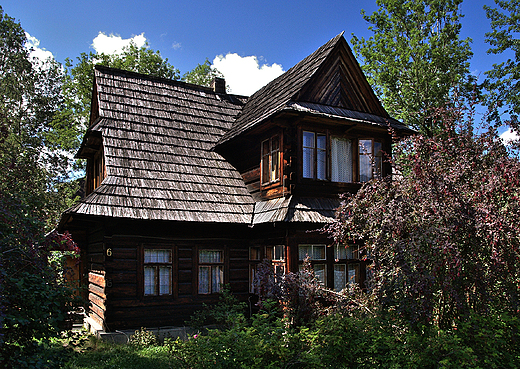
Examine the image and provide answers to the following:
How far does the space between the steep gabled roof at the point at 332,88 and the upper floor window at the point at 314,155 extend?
2.75ft

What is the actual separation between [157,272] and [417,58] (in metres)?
17.9

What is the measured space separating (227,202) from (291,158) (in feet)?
8.07

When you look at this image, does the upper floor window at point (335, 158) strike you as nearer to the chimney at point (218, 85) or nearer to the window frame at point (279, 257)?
the window frame at point (279, 257)

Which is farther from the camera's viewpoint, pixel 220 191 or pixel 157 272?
pixel 220 191

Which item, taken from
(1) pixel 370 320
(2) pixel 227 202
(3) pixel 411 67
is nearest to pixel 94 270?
(2) pixel 227 202

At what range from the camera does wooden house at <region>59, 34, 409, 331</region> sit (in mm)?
10992

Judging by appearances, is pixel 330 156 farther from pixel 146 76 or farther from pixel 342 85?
pixel 146 76

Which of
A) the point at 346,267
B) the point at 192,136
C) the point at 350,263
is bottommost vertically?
the point at 346,267

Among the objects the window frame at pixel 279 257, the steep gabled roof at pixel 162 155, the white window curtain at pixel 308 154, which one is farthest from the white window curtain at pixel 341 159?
the steep gabled roof at pixel 162 155

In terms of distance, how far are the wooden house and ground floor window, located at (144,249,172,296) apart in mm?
28

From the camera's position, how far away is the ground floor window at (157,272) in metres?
11.3

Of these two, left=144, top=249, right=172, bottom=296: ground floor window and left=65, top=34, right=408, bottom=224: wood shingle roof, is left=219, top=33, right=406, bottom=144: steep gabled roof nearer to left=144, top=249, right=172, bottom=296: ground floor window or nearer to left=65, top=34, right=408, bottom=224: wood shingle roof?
left=65, top=34, right=408, bottom=224: wood shingle roof

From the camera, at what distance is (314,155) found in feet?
39.1

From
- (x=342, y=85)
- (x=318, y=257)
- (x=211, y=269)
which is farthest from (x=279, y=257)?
(x=342, y=85)
